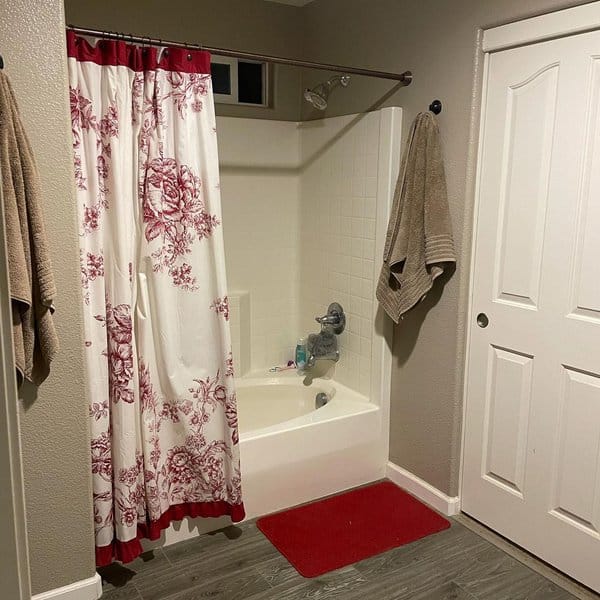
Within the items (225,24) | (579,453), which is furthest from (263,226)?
(579,453)

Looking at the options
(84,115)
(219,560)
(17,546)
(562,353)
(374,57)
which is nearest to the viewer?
(17,546)

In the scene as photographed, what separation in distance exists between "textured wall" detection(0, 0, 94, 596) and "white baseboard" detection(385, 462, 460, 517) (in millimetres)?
1439

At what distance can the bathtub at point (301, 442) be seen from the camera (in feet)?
8.50

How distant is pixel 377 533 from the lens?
252cm

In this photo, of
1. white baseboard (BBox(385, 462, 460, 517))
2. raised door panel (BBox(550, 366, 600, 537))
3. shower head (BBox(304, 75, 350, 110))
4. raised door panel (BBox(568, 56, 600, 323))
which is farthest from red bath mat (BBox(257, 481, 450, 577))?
shower head (BBox(304, 75, 350, 110))

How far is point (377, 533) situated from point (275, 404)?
0.91m

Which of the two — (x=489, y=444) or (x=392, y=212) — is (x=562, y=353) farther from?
(x=392, y=212)

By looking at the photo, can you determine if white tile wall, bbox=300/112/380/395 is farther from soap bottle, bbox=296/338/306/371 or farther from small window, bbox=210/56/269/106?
small window, bbox=210/56/269/106

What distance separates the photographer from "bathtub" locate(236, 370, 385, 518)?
259cm

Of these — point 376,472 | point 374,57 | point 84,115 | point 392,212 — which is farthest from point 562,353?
point 84,115

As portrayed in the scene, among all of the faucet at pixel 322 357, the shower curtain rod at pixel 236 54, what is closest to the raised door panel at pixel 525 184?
the shower curtain rod at pixel 236 54

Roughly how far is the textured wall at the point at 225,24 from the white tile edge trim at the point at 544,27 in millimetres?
1246

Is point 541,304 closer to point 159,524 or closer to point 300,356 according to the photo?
point 300,356

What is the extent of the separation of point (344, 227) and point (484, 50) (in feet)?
3.46
